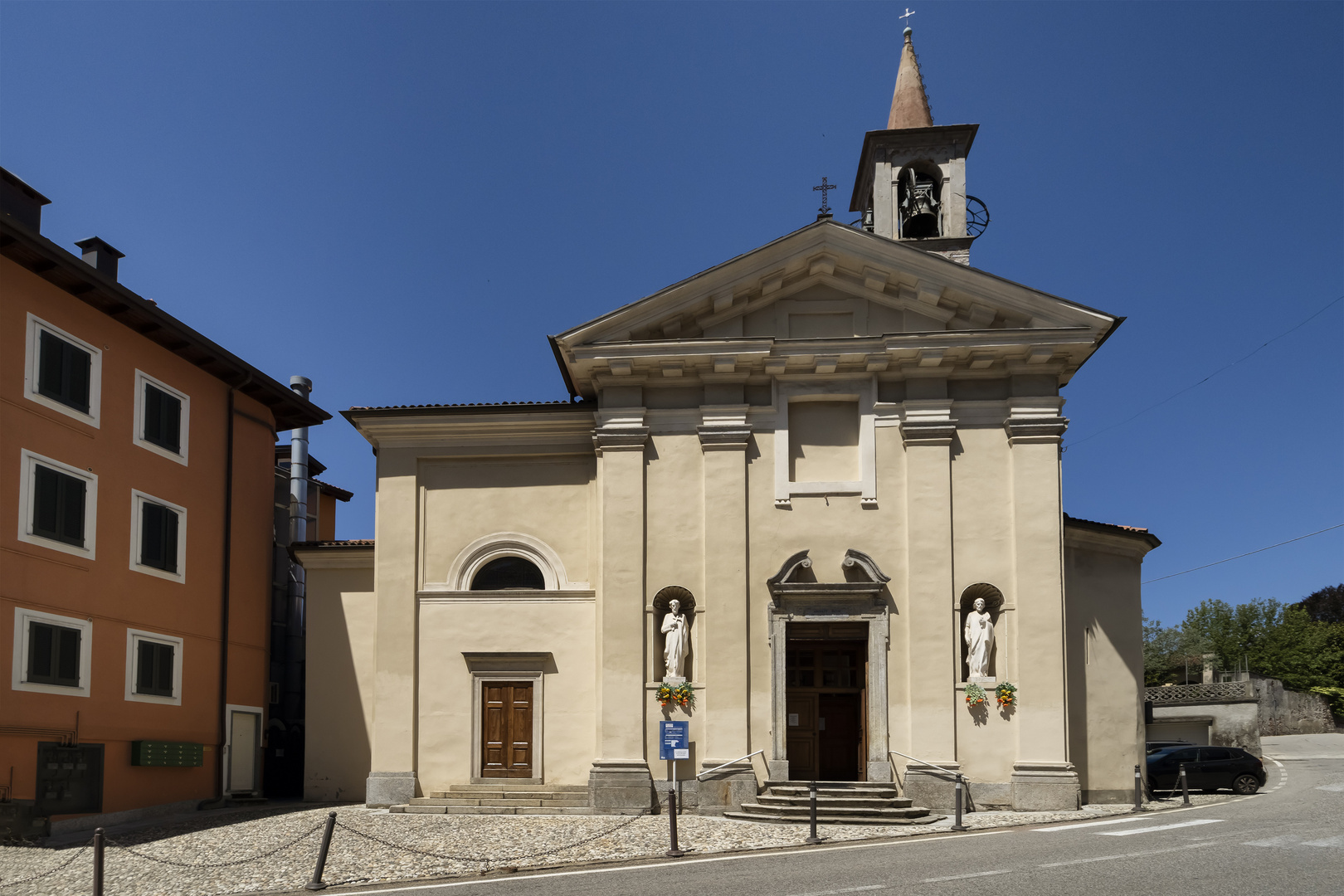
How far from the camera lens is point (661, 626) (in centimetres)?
1952

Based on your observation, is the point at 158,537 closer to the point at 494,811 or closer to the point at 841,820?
the point at 494,811

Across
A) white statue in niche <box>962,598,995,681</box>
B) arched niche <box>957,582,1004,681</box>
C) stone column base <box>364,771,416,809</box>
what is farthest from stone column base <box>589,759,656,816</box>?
white statue in niche <box>962,598,995,681</box>

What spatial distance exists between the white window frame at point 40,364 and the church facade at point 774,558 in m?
4.25

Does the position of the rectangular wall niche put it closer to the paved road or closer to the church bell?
the church bell

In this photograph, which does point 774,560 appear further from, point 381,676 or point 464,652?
point 381,676

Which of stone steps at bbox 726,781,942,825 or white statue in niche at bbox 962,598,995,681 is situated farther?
white statue in niche at bbox 962,598,995,681

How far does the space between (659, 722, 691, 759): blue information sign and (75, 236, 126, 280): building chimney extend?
13.4 meters

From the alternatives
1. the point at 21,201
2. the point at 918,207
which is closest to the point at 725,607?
the point at 918,207

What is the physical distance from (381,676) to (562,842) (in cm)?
688

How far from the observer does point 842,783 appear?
59.1ft

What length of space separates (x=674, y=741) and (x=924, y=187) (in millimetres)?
13559

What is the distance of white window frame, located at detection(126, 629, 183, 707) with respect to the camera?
19234 mm

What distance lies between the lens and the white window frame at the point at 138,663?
1923 cm

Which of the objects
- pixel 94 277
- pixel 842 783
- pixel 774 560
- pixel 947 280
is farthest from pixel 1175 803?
pixel 94 277
